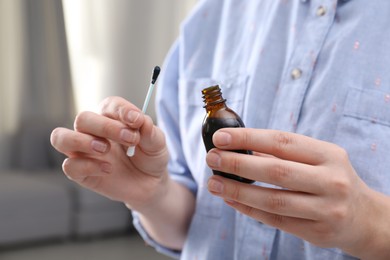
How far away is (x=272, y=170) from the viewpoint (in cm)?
41

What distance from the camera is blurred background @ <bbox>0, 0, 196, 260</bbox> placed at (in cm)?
160

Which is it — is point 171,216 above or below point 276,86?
below

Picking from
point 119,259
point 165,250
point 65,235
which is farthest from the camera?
point 119,259

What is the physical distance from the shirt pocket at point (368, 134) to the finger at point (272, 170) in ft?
0.51

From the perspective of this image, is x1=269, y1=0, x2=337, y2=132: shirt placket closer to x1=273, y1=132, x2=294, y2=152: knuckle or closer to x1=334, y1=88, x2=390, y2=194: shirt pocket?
x1=334, y1=88, x2=390, y2=194: shirt pocket

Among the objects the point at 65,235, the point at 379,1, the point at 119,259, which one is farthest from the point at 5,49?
the point at 379,1

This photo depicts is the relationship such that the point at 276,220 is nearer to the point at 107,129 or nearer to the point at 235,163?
the point at 235,163

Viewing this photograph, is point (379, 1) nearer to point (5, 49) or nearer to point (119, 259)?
point (5, 49)

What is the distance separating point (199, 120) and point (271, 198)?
290mm

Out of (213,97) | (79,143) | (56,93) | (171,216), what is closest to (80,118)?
(79,143)

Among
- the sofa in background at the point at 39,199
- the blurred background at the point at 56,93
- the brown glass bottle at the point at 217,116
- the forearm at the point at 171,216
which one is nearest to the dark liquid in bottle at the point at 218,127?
the brown glass bottle at the point at 217,116

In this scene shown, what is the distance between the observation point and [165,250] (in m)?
0.78

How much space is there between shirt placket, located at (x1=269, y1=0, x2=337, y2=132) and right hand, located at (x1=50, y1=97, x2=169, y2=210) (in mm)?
160

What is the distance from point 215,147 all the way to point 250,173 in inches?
1.9
